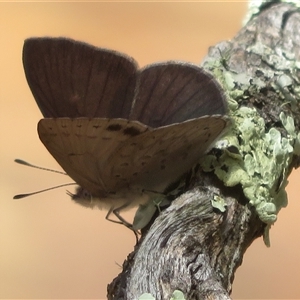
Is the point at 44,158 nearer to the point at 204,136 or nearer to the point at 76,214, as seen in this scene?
the point at 76,214

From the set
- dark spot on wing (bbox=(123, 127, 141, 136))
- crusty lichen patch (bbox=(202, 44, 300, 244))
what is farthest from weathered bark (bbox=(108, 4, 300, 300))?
dark spot on wing (bbox=(123, 127, 141, 136))

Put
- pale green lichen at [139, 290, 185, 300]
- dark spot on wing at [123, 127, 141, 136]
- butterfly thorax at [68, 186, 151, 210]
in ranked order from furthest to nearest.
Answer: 1. butterfly thorax at [68, 186, 151, 210]
2. dark spot on wing at [123, 127, 141, 136]
3. pale green lichen at [139, 290, 185, 300]

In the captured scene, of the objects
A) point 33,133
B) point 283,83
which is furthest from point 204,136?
point 33,133

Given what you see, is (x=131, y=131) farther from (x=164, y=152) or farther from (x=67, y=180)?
(x=67, y=180)

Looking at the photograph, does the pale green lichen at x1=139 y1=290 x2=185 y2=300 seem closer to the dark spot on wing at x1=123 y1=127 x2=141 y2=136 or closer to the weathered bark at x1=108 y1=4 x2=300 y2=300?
the weathered bark at x1=108 y1=4 x2=300 y2=300

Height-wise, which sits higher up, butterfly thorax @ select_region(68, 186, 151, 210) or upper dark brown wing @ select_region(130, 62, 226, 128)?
upper dark brown wing @ select_region(130, 62, 226, 128)

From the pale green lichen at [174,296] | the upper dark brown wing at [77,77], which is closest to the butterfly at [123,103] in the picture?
the upper dark brown wing at [77,77]

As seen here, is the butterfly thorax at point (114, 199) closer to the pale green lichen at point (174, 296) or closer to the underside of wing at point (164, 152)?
the underside of wing at point (164, 152)

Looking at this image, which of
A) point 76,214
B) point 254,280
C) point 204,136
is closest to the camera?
point 204,136
